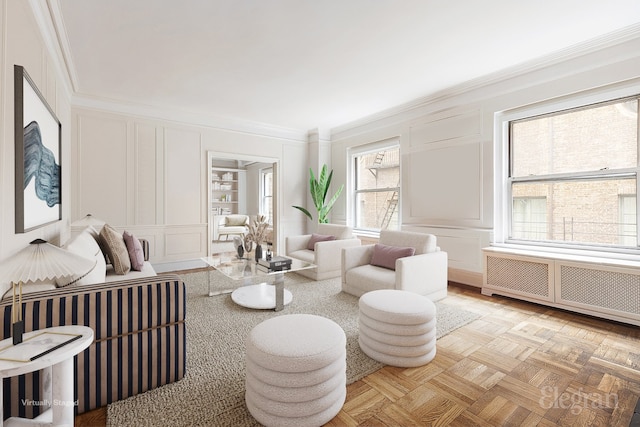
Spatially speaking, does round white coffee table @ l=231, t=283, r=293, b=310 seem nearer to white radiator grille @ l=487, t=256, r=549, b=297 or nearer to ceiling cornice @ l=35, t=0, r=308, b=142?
white radiator grille @ l=487, t=256, r=549, b=297

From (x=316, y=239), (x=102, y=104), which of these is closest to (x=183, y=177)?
(x=102, y=104)

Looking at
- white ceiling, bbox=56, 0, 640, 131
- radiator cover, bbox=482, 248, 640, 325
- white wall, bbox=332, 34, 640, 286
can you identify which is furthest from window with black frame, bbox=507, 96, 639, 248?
white ceiling, bbox=56, 0, 640, 131

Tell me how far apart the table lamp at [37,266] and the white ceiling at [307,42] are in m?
2.04

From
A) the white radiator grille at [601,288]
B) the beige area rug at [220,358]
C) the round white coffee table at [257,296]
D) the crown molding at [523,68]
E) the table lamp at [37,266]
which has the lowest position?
the beige area rug at [220,358]

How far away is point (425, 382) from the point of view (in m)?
1.80

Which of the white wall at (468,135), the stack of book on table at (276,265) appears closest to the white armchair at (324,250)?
the stack of book on table at (276,265)

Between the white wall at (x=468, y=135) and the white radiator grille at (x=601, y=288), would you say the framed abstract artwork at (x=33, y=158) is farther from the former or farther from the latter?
the white radiator grille at (x=601, y=288)

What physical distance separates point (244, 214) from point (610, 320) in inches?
324

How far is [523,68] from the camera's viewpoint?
10.7 feet

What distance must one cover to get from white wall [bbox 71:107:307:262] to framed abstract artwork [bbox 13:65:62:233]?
1.67 meters

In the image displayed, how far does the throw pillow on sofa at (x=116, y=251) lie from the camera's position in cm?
278

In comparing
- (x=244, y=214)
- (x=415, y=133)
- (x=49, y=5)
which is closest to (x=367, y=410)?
(x=49, y=5)

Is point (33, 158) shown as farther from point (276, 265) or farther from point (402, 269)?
point (402, 269)

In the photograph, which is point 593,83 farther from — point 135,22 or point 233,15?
point 135,22
